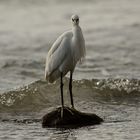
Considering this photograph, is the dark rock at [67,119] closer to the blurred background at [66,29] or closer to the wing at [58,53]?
the wing at [58,53]

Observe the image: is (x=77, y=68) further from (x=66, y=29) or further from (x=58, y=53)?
(x=66, y=29)

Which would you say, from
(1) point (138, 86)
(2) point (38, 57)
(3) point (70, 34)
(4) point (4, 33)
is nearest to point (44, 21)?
(4) point (4, 33)

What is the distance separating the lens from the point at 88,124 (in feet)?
30.7

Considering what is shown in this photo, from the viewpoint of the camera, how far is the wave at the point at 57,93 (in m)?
11.1

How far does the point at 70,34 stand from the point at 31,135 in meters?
1.62

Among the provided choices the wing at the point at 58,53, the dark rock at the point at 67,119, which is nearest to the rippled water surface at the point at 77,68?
the dark rock at the point at 67,119

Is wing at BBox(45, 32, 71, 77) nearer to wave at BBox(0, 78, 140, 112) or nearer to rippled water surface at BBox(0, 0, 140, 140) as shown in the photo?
rippled water surface at BBox(0, 0, 140, 140)

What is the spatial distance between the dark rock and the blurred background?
2909 mm

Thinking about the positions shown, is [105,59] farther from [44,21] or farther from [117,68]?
[44,21]

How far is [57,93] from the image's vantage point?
39.0 ft

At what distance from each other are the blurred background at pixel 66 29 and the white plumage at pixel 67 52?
2.72 meters

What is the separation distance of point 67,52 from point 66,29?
10156 mm

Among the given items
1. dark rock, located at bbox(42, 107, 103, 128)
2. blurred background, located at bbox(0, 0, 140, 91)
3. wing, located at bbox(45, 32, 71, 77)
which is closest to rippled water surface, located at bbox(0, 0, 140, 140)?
blurred background, located at bbox(0, 0, 140, 91)

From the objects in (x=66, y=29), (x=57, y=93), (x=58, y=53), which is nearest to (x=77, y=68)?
(x=57, y=93)
